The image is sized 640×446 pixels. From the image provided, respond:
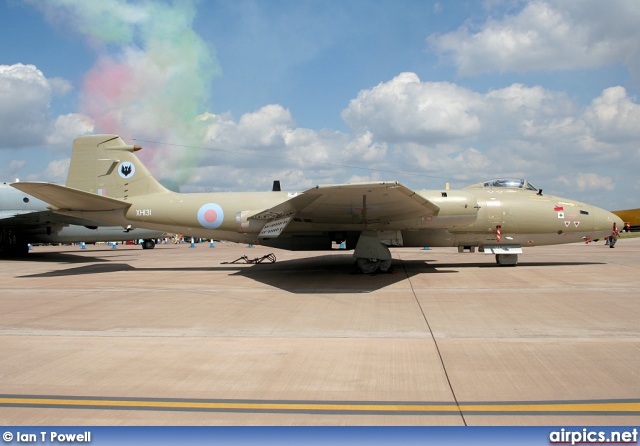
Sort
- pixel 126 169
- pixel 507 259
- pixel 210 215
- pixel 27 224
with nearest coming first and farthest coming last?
pixel 210 215
pixel 507 259
pixel 126 169
pixel 27 224

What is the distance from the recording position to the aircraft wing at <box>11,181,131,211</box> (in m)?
14.6

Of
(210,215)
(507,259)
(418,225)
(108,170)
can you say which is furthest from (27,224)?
(507,259)

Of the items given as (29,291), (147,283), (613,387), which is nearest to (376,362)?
(613,387)

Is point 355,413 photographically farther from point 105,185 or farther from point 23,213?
point 23,213

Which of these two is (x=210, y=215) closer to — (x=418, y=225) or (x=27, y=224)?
(x=418, y=225)

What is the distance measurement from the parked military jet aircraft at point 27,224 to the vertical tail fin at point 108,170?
285 inches

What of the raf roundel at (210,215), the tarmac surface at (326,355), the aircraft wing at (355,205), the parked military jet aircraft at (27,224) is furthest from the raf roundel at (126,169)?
the parked military jet aircraft at (27,224)

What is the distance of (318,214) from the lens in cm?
1422

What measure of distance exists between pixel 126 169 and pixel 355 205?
30.1 feet

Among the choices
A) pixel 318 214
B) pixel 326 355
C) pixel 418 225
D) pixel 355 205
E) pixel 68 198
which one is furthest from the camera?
pixel 68 198

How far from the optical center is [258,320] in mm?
8141

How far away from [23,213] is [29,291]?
48.7ft

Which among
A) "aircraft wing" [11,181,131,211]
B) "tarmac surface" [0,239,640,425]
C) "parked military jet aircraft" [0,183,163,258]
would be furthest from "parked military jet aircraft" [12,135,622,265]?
"parked military jet aircraft" [0,183,163,258]

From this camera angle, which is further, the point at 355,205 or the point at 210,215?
the point at 210,215
